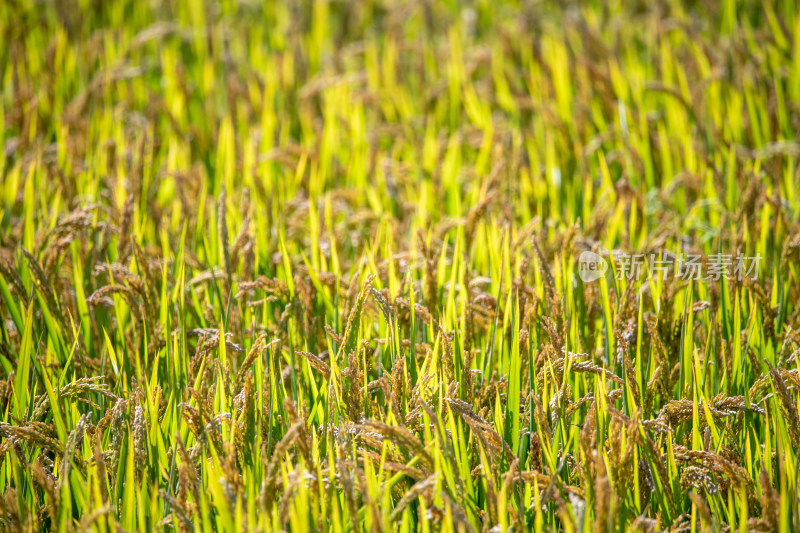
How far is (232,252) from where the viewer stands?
1.80m

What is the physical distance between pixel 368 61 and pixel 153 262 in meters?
2.06

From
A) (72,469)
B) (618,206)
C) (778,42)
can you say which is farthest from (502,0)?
(72,469)

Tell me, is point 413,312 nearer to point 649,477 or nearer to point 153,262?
point 649,477

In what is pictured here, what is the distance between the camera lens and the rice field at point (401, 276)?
125cm

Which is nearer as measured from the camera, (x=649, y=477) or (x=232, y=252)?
(x=649, y=477)

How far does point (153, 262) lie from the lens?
1976 mm

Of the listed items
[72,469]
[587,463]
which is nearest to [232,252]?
[72,469]

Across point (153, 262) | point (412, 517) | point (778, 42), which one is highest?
point (778, 42)

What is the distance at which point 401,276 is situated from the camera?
1924mm

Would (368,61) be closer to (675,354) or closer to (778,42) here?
(778,42)

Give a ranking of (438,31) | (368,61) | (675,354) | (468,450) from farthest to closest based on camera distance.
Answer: (438,31) → (368,61) → (675,354) → (468,450)

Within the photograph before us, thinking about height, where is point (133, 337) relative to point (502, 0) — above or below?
below

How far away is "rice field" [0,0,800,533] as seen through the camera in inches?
49.0

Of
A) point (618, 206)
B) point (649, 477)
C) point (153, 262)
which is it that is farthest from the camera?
point (618, 206)
